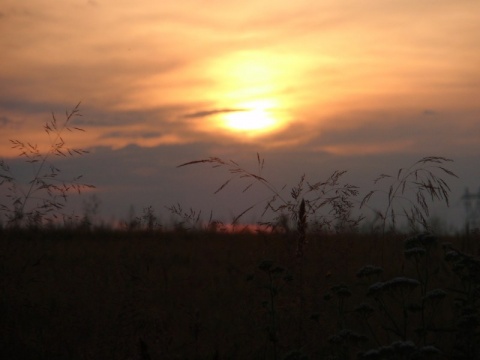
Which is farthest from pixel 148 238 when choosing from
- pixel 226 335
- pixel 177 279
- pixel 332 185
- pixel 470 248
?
pixel 470 248

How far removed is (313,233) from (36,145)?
280 cm

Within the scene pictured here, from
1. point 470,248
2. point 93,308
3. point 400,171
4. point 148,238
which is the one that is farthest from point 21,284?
point 470,248

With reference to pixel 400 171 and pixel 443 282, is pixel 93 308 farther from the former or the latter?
pixel 443 282

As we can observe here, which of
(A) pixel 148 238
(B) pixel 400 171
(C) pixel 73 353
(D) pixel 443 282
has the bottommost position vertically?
(C) pixel 73 353

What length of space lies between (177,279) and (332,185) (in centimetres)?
223

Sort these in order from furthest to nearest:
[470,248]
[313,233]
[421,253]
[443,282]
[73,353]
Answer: [443,282], [470,248], [313,233], [73,353], [421,253]

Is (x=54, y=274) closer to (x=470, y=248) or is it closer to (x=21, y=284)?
(x=21, y=284)

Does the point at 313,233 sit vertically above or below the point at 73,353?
above

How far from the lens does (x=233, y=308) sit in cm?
639

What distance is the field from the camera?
4.36 meters

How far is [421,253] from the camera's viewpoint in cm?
416

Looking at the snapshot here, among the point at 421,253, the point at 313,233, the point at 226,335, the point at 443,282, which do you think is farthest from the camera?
the point at 443,282

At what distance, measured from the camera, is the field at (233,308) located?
4.36m

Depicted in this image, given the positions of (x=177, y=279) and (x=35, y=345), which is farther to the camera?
(x=177, y=279)
